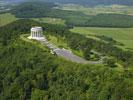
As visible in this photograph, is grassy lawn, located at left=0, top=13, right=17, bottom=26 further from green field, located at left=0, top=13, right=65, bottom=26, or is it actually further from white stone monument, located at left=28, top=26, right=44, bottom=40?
white stone monument, located at left=28, top=26, right=44, bottom=40

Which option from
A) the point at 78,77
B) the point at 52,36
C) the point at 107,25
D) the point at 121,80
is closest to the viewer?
the point at 121,80

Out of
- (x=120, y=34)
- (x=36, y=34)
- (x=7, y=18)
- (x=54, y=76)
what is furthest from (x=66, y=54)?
(x=7, y=18)

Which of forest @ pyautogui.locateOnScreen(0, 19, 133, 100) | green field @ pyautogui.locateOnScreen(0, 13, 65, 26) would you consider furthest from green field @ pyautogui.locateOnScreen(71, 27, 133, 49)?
green field @ pyautogui.locateOnScreen(0, 13, 65, 26)

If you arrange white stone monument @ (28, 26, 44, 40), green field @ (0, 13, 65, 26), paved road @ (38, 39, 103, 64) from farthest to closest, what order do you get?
green field @ (0, 13, 65, 26), white stone monument @ (28, 26, 44, 40), paved road @ (38, 39, 103, 64)

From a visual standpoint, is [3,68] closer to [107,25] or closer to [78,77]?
[78,77]

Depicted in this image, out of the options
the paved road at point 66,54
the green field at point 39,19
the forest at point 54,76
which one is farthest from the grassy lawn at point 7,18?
the paved road at point 66,54

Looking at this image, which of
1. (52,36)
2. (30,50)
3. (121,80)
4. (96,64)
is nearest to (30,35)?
(52,36)

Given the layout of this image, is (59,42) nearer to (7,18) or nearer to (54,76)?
(54,76)

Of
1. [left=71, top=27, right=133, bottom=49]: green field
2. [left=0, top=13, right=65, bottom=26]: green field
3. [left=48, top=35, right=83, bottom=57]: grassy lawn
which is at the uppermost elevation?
[left=48, top=35, right=83, bottom=57]: grassy lawn
